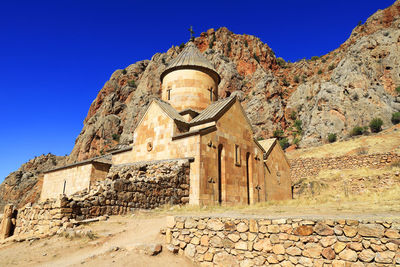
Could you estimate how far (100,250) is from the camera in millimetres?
5879

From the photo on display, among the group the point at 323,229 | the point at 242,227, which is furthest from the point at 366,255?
the point at 242,227

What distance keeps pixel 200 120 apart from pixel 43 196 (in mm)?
12793

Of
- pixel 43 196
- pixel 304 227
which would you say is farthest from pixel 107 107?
pixel 304 227

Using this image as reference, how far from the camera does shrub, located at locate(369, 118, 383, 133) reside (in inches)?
1404

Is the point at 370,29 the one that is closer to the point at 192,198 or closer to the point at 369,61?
the point at 369,61

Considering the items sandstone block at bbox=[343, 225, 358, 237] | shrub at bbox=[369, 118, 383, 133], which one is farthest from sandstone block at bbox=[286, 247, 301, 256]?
shrub at bbox=[369, 118, 383, 133]

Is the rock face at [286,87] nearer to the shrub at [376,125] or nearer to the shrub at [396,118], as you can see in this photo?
the shrub at [396,118]

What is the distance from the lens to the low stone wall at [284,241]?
3729 mm

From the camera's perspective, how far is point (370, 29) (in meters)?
52.8

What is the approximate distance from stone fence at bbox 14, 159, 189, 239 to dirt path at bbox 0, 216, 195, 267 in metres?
0.82

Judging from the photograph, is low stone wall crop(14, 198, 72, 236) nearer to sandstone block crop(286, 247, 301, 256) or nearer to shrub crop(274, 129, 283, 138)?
sandstone block crop(286, 247, 301, 256)

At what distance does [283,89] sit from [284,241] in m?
58.9

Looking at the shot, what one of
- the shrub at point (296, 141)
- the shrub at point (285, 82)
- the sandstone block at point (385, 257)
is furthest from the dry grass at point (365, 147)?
the shrub at point (285, 82)

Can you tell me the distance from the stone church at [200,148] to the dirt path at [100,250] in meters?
4.35
